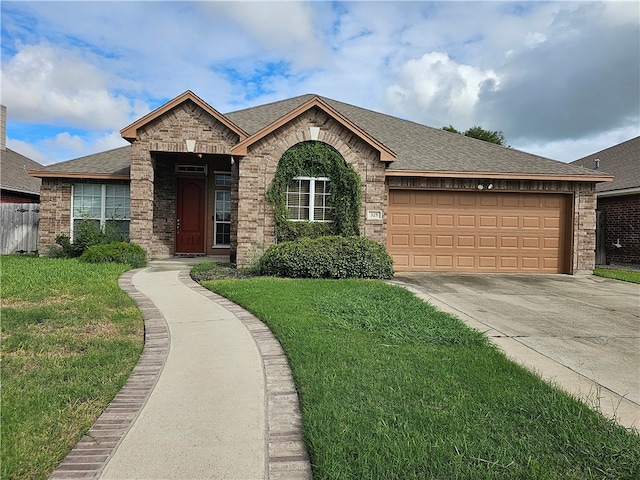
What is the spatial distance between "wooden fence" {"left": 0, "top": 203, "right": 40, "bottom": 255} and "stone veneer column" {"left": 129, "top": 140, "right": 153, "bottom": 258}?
569 cm

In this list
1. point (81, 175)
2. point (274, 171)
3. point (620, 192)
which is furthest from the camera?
point (620, 192)

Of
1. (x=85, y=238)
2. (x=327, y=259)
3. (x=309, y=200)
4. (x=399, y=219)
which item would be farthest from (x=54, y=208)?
(x=399, y=219)

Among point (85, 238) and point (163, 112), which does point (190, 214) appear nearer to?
point (85, 238)

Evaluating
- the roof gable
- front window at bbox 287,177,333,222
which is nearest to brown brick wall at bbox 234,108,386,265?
front window at bbox 287,177,333,222

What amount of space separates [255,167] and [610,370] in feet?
30.6

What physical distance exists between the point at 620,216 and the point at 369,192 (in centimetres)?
1084

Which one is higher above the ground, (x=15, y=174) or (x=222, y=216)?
(x=15, y=174)

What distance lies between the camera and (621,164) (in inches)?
720

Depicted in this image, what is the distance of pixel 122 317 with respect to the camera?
6.07 m

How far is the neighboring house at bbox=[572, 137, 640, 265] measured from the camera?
15.5 meters

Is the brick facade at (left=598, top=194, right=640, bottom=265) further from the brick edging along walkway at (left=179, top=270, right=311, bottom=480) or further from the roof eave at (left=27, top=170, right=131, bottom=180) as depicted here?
the roof eave at (left=27, top=170, right=131, bottom=180)

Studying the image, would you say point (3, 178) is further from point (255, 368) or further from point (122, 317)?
point (255, 368)

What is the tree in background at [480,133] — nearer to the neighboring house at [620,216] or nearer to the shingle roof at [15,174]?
the neighboring house at [620,216]

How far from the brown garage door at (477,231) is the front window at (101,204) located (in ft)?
28.1
